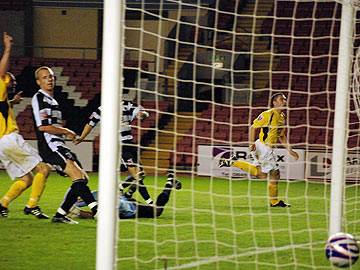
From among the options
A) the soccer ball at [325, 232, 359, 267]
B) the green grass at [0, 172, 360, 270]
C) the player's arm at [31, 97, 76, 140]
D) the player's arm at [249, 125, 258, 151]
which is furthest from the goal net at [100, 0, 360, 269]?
the player's arm at [31, 97, 76, 140]

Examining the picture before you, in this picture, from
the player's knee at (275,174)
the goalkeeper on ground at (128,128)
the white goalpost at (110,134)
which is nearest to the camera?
the white goalpost at (110,134)

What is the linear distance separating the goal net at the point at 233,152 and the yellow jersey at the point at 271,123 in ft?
1.37

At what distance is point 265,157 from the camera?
34.9ft

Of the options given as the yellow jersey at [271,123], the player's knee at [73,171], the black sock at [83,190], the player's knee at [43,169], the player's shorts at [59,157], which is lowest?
the black sock at [83,190]

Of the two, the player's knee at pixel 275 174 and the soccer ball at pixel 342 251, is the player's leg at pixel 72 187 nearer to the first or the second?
the player's knee at pixel 275 174

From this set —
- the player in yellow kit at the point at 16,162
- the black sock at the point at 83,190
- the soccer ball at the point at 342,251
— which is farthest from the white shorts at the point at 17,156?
the soccer ball at the point at 342,251

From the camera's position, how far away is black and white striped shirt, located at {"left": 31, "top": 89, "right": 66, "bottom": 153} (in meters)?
8.36

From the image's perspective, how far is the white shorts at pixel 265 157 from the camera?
34.6 feet

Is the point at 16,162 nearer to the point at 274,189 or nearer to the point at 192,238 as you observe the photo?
the point at 192,238

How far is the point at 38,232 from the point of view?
310 inches

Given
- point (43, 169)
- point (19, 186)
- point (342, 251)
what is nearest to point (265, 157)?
point (43, 169)

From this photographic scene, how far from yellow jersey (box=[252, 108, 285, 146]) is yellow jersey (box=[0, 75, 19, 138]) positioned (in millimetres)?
2909

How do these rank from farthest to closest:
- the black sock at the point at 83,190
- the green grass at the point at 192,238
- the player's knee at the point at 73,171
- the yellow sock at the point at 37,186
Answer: the yellow sock at the point at 37,186 → the player's knee at the point at 73,171 → the black sock at the point at 83,190 → the green grass at the point at 192,238

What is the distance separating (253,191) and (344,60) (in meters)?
6.62
